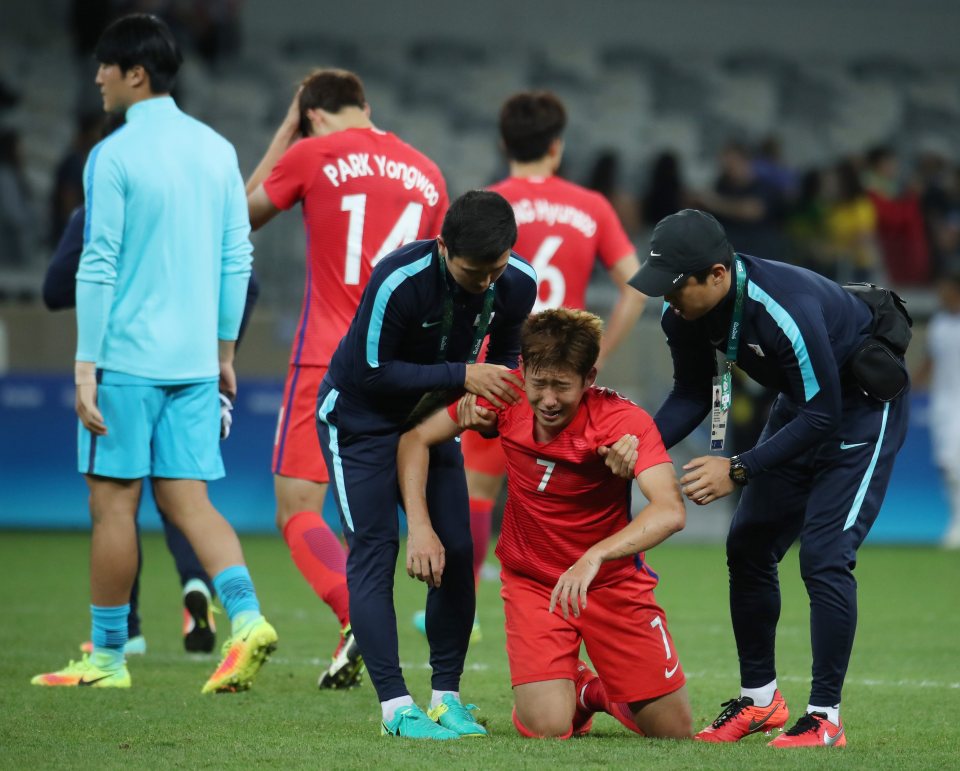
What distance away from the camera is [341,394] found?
4.98 metres

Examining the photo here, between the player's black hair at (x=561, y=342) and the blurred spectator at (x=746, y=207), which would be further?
the blurred spectator at (x=746, y=207)

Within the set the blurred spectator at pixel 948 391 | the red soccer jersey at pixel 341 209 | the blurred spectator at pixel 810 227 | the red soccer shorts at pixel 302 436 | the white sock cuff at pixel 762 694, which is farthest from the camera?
the blurred spectator at pixel 810 227

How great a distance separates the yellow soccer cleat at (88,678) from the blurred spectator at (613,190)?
9.61 meters

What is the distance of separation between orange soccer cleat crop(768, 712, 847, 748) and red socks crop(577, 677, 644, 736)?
506 millimetres

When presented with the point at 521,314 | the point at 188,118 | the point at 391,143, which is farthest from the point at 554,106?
the point at 521,314

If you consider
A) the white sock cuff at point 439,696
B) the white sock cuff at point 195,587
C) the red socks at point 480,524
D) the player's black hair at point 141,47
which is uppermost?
the player's black hair at point 141,47

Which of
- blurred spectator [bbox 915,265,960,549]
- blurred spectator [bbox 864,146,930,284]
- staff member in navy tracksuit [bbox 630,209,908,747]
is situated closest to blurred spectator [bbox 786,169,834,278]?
blurred spectator [bbox 864,146,930,284]

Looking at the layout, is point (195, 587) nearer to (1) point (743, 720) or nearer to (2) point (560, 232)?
(2) point (560, 232)

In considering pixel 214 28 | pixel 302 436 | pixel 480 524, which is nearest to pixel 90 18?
pixel 214 28

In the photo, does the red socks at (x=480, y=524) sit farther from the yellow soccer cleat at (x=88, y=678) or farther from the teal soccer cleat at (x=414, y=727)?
the teal soccer cleat at (x=414, y=727)

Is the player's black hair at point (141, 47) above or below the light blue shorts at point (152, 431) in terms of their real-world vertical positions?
above

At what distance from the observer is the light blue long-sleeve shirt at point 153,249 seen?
5.55 metres

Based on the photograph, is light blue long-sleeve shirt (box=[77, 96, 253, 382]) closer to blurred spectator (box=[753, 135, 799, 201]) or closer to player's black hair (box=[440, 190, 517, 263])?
player's black hair (box=[440, 190, 517, 263])

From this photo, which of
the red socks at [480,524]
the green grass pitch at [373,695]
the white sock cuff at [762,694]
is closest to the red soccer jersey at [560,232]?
the red socks at [480,524]
